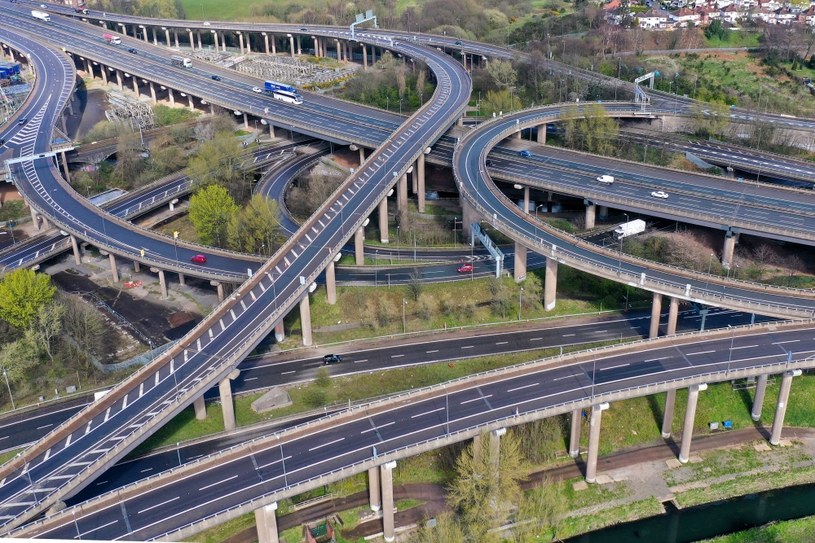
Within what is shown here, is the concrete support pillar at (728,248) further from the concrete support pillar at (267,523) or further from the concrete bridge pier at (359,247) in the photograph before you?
the concrete support pillar at (267,523)

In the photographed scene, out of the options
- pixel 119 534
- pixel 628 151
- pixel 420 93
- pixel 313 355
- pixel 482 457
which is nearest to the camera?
pixel 119 534

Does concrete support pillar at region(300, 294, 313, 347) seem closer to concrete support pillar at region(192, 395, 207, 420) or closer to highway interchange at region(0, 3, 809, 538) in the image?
highway interchange at region(0, 3, 809, 538)

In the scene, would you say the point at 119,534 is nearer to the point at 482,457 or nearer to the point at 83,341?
the point at 482,457

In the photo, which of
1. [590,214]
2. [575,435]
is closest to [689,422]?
[575,435]

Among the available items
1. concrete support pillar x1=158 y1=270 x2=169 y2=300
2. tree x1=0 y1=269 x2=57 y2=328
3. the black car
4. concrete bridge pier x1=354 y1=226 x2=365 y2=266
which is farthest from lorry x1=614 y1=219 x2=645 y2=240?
tree x1=0 y1=269 x2=57 y2=328

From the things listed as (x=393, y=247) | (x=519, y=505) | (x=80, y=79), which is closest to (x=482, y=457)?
(x=519, y=505)

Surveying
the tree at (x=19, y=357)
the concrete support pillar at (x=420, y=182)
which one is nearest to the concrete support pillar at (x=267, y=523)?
the tree at (x=19, y=357)
